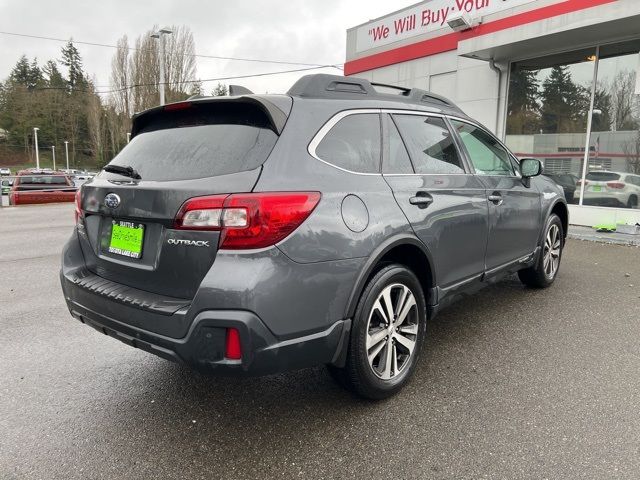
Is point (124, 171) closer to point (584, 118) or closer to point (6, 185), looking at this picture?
point (584, 118)

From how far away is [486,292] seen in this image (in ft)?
16.6

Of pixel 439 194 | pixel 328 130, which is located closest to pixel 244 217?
pixel 328 130

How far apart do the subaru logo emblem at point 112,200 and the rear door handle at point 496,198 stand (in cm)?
267

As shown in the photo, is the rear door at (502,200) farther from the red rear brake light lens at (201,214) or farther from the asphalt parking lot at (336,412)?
the red rear brake light lens at (201,214)

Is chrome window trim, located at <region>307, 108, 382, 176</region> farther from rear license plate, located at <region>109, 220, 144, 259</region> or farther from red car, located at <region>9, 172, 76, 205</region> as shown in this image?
red car, located at <region>9, 172, 76, 205</region>

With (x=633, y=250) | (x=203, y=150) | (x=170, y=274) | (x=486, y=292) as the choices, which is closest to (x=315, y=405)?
(x=170, y=274)

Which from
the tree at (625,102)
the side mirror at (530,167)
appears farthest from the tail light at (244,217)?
the tree at (625,102)

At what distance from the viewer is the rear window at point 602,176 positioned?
8.89m

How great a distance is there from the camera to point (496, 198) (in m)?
3.79

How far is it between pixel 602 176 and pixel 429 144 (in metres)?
7.37

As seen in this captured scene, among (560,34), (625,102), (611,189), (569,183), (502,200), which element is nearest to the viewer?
(502,200)

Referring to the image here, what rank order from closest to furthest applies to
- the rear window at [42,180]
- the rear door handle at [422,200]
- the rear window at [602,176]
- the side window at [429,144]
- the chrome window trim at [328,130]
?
the chrome window trim at [328,130] → the rear door handle at [422,200] → the side window at [429,144] → the rear window at [602,176] → the rear window at [42,180]

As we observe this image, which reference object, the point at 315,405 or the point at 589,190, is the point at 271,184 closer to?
the point at 315,405

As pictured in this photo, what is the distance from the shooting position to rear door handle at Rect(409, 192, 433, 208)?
9.43 ft
